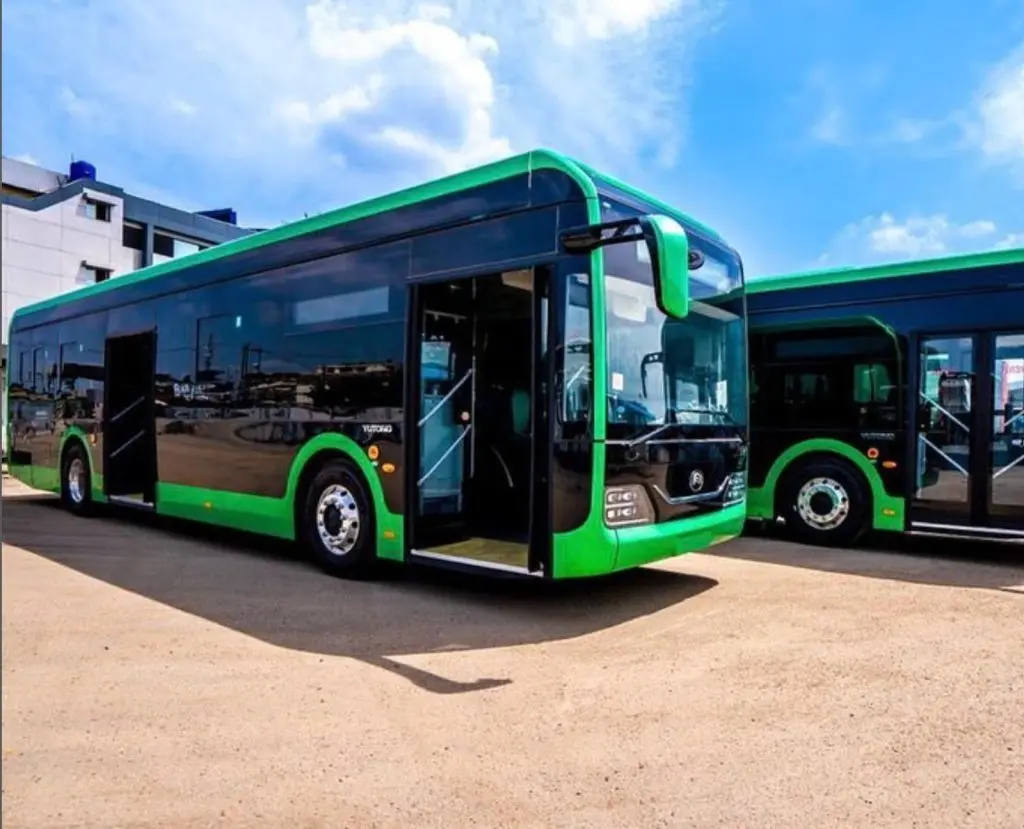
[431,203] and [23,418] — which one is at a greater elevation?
[431,203]

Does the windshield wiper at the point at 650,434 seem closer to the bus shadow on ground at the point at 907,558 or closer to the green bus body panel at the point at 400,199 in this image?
the green bus body panel at the point at 400,199

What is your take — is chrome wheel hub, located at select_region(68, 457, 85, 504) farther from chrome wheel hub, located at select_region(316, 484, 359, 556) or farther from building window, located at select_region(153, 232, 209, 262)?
building window, located at select_region(153, 232, 209, 262)

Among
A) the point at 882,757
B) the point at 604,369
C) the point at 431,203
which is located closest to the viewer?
the point at 882,757

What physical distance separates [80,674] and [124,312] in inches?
263

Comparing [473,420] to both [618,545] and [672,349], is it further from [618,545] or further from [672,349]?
[618,545]

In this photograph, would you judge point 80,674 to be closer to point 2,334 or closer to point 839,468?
point 839,468

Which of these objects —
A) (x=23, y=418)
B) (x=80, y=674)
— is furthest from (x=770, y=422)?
(x=23, y=418)

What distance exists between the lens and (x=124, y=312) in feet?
31.7

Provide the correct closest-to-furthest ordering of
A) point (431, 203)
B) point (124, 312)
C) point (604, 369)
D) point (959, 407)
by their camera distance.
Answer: point (604, 369), point (431, 203), point (959, 407), point (124, 312)

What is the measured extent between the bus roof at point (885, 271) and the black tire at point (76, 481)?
9255mm

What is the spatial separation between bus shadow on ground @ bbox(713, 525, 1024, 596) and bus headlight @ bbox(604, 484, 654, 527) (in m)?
2.80

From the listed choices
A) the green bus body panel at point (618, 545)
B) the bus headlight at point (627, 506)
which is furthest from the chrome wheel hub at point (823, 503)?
the bus headlight at point (627, 506)

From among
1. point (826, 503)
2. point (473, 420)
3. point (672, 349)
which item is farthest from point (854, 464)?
point (473, 420)

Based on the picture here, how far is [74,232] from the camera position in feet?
93.0
